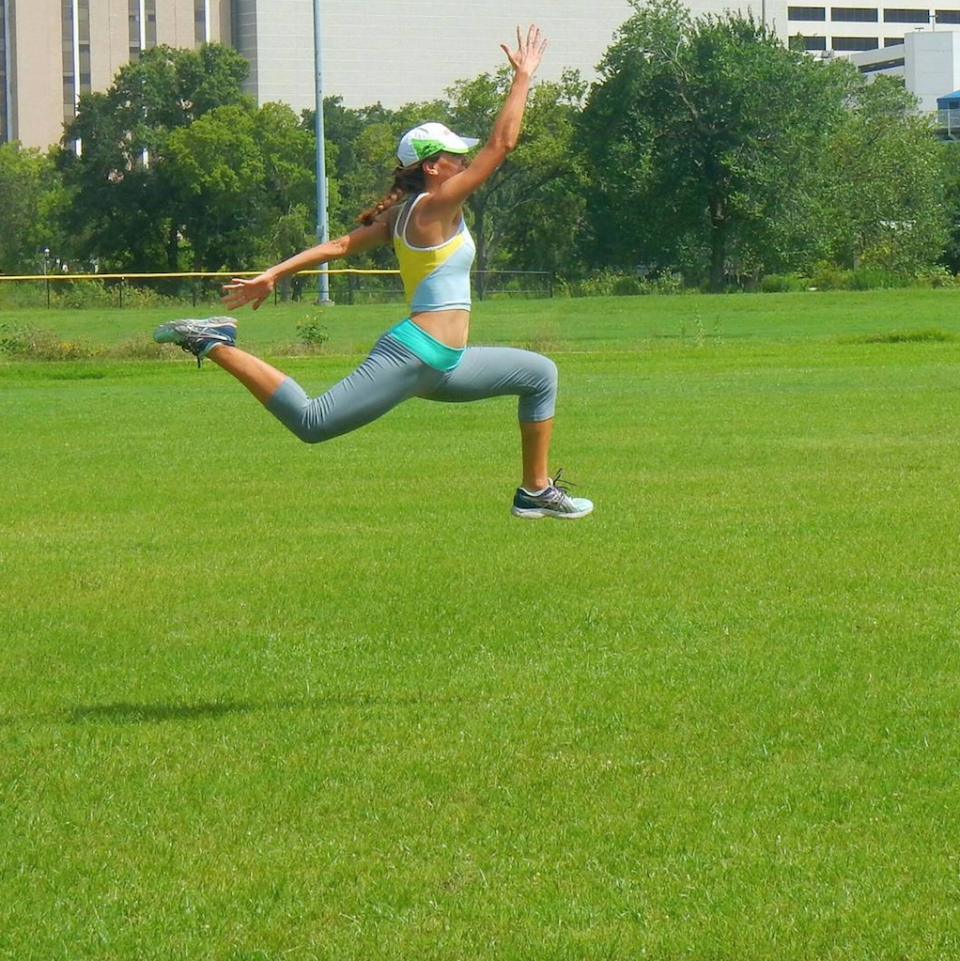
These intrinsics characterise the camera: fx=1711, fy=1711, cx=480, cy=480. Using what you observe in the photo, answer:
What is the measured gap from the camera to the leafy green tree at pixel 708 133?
2820 inches

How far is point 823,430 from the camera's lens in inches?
839

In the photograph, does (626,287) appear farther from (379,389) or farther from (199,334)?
(379,389)

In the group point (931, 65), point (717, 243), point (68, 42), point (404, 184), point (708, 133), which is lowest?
point (404, 184)

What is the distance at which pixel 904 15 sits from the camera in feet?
529

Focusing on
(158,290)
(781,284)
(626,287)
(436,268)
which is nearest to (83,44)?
(626,287)

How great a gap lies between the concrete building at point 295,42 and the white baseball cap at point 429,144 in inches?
4898

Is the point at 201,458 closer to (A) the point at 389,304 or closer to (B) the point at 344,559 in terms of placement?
(B) the point at 344,559

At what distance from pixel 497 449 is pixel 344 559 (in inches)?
283

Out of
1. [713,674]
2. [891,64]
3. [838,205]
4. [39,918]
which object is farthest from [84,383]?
[891,64]

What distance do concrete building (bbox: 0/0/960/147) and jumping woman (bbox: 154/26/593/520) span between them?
4898 inches

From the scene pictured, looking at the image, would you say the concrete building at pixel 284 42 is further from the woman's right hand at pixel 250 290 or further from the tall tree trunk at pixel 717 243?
the woman's right hand at pixel 250 290

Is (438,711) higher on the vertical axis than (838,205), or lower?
lower

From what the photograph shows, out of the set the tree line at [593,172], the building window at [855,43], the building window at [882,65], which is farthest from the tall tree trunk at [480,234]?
the building window at [855,43]

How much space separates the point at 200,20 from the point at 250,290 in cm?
13235
